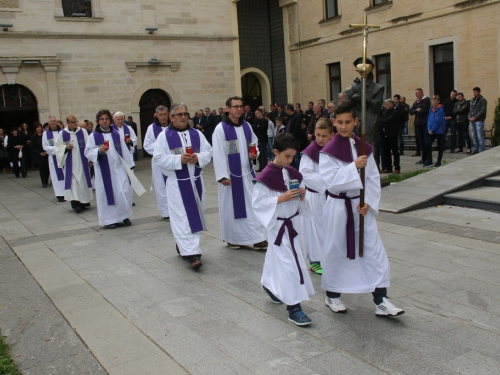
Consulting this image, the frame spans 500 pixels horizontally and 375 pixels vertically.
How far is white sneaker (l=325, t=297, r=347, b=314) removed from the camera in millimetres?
4641

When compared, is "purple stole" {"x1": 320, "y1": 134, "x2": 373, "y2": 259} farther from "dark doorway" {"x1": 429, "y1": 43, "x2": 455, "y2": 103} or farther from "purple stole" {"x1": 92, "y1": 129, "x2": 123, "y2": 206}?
"dark doorway" {"x1": 429, "y1": 43, "x2": 455, "y2": 103}

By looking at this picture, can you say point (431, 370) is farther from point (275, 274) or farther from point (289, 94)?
point (289, 94)

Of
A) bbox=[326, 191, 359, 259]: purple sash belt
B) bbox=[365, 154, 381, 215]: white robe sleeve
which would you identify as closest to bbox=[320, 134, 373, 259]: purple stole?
bbox=[326, 191, 359, 259]: purple sash belt

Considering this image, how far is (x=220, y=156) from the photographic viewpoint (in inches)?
280

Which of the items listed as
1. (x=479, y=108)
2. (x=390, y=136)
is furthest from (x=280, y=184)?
(x=479, y=108)

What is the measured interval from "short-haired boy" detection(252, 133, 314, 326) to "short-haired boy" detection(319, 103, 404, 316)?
24cm

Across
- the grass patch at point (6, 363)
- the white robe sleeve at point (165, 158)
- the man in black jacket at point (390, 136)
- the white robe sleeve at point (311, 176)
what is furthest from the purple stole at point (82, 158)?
the grass patch at point (6, 363)

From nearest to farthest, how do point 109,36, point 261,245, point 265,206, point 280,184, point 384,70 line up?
point 265,206, point 280,184, point 261,245, point 384,70, point 109,36

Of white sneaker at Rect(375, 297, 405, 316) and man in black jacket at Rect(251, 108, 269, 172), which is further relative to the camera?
man in black jacket at Rect(251, 108, 269, 172)

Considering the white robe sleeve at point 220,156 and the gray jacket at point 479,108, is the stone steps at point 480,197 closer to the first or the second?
the white robe sleeve at point 220,156

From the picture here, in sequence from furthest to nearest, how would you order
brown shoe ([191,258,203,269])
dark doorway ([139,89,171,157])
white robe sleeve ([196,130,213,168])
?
dark doorway ([139,89,171,157]), white robe sleeve ([196,130,213,168]), brown shoe ([191,258,203,269])

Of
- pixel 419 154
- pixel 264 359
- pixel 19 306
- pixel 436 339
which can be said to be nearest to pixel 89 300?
pixel 19 306

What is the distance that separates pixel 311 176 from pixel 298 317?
1258mm

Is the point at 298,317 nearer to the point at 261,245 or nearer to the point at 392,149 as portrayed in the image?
the point at 261,245
